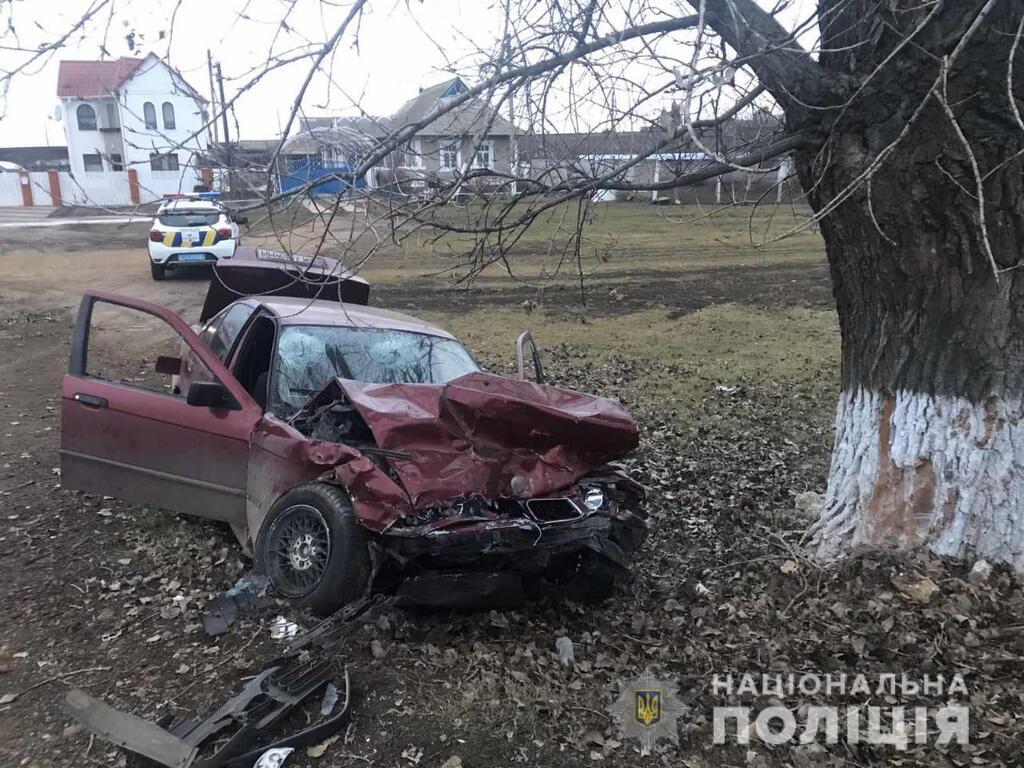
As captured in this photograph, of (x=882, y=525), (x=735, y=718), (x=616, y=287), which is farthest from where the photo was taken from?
(x=616, y=287)

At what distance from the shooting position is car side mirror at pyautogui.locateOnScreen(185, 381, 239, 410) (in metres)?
4.48

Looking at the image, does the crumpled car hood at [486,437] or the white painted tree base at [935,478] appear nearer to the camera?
the white painted tree base at [935,478]

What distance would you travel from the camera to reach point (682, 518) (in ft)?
17.3

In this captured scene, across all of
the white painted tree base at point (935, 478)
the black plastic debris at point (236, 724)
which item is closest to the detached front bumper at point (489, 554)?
the black plastic debris at point (236, 724)

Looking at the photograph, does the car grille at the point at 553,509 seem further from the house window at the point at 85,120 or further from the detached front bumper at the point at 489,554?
the house window at the point at 85,120

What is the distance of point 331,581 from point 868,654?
96.3 inches

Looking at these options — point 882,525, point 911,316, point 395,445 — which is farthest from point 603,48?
point 882,525

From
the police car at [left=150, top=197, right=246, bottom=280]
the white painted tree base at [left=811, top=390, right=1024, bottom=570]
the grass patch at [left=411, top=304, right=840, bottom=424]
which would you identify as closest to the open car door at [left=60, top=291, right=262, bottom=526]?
the white painted tree base at [left=811, top=390, right=1024, bottom=570]

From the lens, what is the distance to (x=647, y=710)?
10.2 ft

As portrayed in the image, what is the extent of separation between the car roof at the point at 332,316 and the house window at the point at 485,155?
1.26 meters

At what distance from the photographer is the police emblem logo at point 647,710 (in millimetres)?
2988

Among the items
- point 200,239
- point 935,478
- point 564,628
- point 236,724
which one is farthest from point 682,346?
point 200,239

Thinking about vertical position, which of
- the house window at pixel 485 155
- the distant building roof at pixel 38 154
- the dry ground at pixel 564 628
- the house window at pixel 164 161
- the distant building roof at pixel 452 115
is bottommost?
the dry ground at pixel 564 628

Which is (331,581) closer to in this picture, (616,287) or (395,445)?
(395,445)
